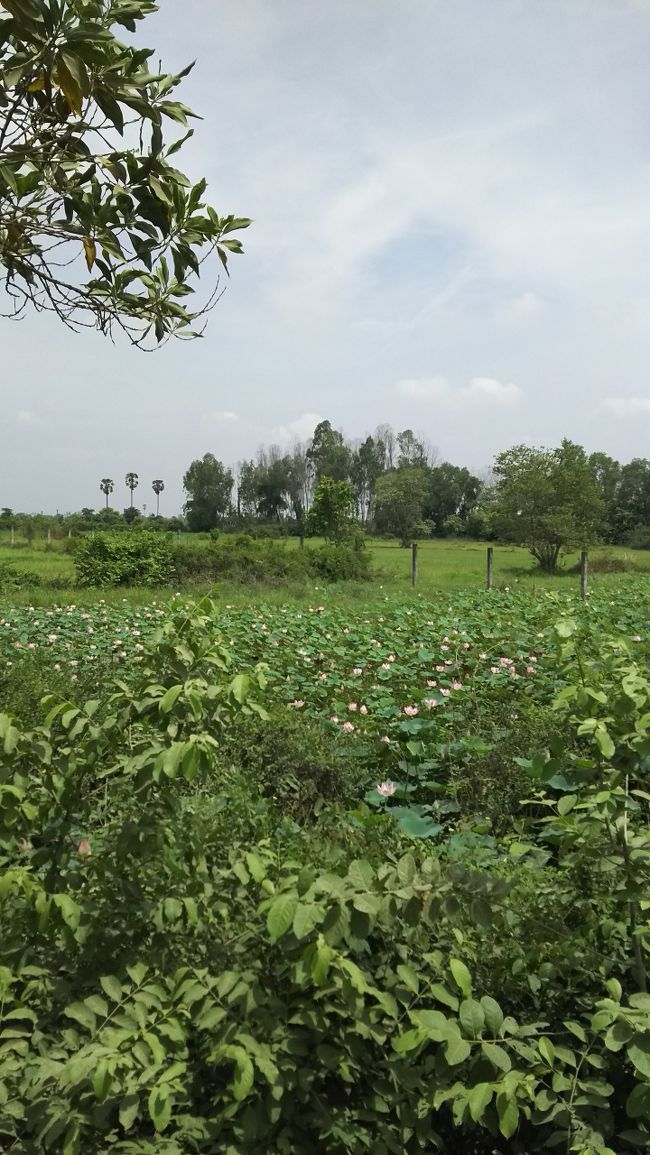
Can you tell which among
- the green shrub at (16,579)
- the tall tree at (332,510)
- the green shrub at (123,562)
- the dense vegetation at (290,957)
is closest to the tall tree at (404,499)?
the tall tree at (332,510)

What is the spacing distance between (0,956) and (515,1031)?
3.43 feet

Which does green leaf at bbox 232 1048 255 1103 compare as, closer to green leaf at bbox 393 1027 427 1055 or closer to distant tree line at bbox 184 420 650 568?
green leaf at bbox 393 1027 427 1055

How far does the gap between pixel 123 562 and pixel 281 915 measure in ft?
45.8

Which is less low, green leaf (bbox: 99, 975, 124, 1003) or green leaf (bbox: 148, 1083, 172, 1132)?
green leaf (bbox: 99, 975, 124, 1003)

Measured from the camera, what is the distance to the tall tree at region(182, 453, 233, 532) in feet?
186

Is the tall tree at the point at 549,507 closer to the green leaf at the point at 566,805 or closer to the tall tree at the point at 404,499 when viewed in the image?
the tall tree at the point at 404,499

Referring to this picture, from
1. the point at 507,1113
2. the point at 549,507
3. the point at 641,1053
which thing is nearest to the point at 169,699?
the point at 507,1113

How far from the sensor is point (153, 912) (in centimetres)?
160

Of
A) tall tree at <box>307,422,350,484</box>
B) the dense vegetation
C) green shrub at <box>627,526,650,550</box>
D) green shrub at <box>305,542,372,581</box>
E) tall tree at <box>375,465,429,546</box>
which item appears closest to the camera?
the dense vegetation

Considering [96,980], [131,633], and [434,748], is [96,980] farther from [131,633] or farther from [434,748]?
[131,633]

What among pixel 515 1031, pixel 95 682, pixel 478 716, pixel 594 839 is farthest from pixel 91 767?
pixel 95 682

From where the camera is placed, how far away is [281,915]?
4.06 ft

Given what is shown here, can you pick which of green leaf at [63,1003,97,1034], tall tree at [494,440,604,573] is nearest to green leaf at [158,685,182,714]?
green leaf at [63,1003,97,1034]

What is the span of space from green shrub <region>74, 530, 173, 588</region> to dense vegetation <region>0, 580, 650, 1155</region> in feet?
40.8
